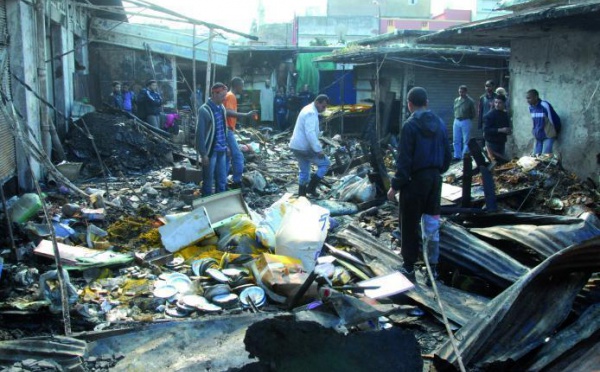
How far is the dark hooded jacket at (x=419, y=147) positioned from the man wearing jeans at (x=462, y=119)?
7.85m

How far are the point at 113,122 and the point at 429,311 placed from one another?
9.83 m

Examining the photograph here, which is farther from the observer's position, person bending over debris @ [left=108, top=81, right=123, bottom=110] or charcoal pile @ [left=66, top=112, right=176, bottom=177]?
person bending over debris @ [left=108, top=81, right=123, bottom=110]

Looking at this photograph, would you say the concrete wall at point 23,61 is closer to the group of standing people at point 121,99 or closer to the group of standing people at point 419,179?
the group of standing people at point 419,179

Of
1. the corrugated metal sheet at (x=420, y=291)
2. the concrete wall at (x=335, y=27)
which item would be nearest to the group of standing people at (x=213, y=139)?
the corrugated metal sheet at (x=420, y=291)

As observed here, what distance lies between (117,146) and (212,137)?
4.93m

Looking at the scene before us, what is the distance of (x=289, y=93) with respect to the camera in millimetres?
23484

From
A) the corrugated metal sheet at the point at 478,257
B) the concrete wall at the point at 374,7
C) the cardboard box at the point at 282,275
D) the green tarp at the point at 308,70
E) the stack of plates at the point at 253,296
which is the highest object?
the concrete wall at the point at 374,7

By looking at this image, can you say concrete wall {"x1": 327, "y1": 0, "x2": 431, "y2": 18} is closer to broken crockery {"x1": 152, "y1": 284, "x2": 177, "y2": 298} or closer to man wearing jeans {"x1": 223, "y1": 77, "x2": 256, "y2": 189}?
man wearing jeans {"x1": 223, "y1": 77, "x2": 256, "y2": 189}

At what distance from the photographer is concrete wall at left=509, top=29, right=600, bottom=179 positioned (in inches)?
343

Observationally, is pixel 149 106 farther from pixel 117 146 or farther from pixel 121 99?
pixel 117 146

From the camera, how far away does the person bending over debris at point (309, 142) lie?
8.46 m

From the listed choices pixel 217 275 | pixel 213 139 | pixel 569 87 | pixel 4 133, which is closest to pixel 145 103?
pixel 4 133

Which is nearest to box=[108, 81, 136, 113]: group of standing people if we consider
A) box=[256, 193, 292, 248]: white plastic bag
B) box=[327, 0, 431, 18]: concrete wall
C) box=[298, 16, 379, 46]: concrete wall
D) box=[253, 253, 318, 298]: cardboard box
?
box=[256, 193, 292, 248]: white plastic bag

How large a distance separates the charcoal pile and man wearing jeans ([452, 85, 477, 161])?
21.3 ft
